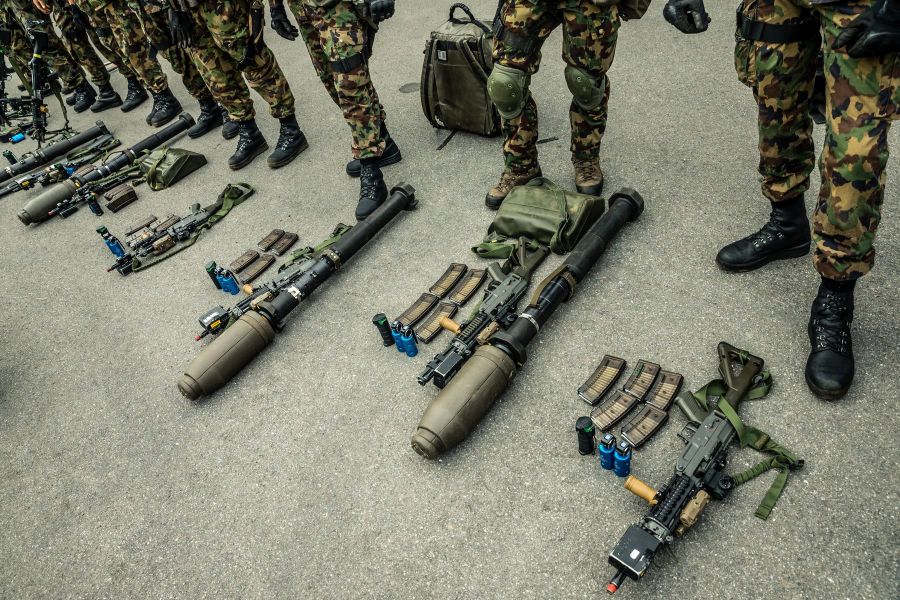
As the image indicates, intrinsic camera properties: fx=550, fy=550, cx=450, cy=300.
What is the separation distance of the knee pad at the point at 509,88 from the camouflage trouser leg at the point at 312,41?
4.76 feet

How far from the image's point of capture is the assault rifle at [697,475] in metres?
2.08

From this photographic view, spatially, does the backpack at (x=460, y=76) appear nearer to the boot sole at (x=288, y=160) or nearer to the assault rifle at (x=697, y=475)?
the boot sole at (x=288, y=160)

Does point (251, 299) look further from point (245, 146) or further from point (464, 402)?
point (245, 146)

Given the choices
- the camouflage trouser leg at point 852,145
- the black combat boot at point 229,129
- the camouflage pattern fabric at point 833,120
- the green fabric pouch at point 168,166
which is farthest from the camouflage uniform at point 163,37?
the camouflage trouser leg at point 852,145

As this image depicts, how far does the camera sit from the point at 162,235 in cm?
466

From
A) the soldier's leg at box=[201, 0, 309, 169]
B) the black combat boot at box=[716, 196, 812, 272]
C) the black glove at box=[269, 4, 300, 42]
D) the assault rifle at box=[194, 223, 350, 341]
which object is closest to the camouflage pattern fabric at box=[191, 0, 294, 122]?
the soldier's leg at box=[201, 0, 309, 169]

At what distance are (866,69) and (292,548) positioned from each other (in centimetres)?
308

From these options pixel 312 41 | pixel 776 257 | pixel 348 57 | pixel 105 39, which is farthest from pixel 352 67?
pixel 105 39

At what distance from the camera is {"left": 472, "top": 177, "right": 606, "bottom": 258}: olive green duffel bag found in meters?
3.60

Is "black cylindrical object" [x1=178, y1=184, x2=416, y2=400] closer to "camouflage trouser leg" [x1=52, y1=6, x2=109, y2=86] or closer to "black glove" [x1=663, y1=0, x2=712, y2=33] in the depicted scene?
"black glove" [x1=663, y1=0, x2=712, y2=33]

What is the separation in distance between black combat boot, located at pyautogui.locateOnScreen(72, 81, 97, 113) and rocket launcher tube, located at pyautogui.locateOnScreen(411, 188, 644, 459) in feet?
24.5

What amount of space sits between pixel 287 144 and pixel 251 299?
224 centimetres

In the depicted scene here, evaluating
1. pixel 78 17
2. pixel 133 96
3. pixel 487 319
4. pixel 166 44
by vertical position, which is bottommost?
pixel 487 319

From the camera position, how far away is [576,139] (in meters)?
3.88
